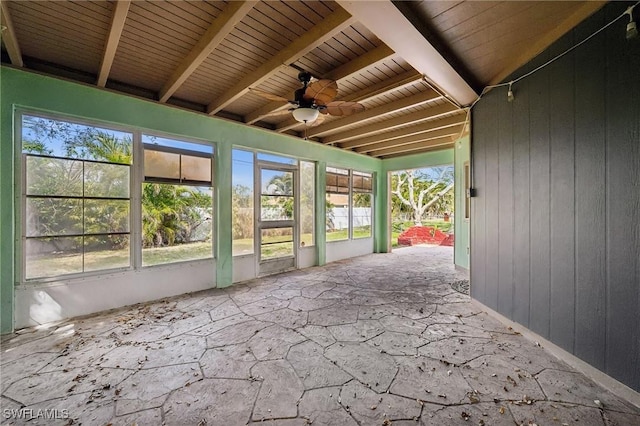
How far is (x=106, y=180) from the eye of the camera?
135 inches

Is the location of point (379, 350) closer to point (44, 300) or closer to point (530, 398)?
point (530, 398)

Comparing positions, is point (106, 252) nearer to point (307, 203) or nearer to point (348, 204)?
point (307, 203)

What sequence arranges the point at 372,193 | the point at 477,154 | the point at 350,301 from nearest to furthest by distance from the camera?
the point at 477,154, the point at 350,301, the point at 372,193

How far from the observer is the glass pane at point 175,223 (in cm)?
376

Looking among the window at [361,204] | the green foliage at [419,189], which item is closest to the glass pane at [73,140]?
the window at [361,204]

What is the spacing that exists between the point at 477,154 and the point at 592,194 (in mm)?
1621

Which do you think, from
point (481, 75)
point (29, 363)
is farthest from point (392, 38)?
point (29, 363)

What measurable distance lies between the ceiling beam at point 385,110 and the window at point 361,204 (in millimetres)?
2470

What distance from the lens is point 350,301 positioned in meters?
3.68

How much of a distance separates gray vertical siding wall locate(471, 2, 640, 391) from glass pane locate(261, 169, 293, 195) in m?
3.74

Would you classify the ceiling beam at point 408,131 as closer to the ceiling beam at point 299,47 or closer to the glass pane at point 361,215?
the glass pane at point 361,215

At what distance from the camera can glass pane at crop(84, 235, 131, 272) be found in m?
3.29

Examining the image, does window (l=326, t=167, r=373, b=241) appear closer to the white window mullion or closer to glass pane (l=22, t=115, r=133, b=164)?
the white window mullion

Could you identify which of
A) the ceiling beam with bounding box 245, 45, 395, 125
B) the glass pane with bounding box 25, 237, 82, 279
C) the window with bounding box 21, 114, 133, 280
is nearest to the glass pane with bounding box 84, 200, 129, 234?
the window with bounding box 21, 114, 133, 280
